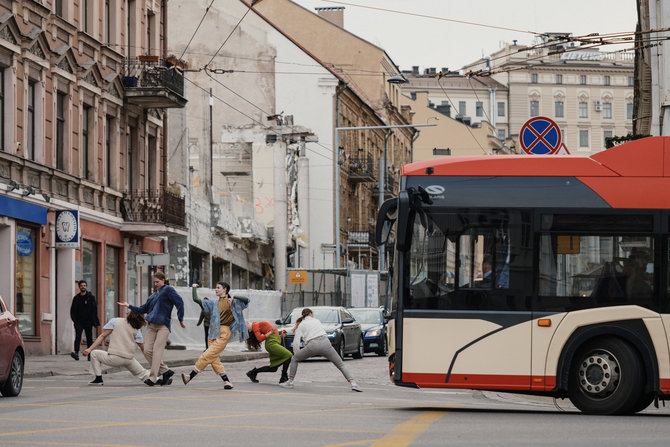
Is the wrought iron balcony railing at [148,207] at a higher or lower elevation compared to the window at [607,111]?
lower

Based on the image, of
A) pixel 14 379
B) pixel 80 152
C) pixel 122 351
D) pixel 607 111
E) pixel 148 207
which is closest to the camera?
pixel 14 379

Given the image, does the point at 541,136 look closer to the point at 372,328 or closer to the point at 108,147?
the point at 372,328

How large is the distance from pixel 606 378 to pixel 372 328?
21.5 m

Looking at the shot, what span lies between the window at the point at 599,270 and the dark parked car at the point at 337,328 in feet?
52.0

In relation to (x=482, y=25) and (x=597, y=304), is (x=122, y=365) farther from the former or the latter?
(x=482, y=25)

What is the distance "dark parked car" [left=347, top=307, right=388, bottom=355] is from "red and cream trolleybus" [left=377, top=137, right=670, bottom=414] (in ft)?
66.2

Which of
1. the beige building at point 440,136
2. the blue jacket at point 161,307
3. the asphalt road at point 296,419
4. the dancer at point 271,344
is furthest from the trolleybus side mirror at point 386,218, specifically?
the beige building at point 440,136

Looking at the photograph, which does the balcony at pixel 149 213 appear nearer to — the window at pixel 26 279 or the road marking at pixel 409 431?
the window at pixel 26 279

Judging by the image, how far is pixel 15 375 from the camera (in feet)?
55.6

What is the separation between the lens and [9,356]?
16531 mm

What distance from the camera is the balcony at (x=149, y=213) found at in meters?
36.2

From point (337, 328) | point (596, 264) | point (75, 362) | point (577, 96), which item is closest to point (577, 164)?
point (596, 264)

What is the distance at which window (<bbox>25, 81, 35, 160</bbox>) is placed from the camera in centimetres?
2959

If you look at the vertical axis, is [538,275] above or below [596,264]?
below
